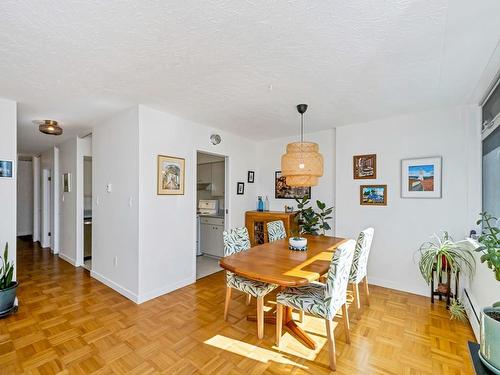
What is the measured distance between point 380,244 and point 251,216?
6.99 ft

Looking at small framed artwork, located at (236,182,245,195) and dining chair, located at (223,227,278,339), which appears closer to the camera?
dining chair, located at (223,227,278,339)

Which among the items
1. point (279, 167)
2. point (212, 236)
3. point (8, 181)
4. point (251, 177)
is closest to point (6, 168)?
point (8, 181)

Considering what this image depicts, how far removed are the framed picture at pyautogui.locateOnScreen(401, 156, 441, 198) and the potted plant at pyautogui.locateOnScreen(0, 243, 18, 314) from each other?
15.3 ft

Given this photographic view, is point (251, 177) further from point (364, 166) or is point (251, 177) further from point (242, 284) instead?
point (242, 284)

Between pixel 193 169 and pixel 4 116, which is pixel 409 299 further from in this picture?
pixel 4 116

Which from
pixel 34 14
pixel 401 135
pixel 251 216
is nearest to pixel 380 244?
pixel 401 135

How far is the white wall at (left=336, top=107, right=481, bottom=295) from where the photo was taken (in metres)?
2.96

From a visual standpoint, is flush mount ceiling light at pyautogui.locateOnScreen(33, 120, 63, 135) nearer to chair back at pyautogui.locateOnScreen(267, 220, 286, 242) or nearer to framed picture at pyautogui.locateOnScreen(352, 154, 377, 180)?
chair back at pyautogui.locateOnScreen(267, 220, 286, 242)

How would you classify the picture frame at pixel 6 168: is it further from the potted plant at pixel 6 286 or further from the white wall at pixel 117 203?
the white wall at pixel 117 203

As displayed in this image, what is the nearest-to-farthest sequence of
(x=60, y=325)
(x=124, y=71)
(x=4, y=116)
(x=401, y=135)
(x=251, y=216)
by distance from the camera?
(x=124, y=71) → (x=60, y=325) → (x=4, y=116) → (x=401, y=135) → (x=251, y=216)

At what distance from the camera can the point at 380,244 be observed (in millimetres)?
3502

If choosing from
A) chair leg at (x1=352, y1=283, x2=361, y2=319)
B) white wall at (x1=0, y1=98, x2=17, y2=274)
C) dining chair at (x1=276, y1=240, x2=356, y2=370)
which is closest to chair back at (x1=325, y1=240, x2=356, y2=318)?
dining chair at (x1=276, y1=240, x2=356, y2=370)

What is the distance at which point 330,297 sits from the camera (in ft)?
6.16

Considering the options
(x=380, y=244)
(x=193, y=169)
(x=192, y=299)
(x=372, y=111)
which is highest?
(x=372, y=111)
